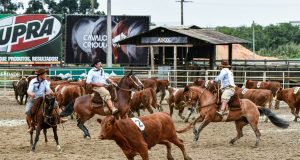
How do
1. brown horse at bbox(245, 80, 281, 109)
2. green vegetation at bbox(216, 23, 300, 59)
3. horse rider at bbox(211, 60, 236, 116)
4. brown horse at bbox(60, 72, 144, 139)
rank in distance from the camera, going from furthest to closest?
1. green vegetation at bbox(216, 23, 300, 59)
2. brown horse at bbox(245, 80, 281, 109)
3. brown horse at bbox(60, 72, 144, 139)
4. horse rider at bbox(211, 60, 236, 116)

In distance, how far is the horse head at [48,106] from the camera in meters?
13.5

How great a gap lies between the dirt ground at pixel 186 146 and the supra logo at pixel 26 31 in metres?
25.8

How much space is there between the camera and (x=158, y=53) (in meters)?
42.8

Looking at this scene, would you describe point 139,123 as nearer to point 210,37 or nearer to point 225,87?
point 225,87

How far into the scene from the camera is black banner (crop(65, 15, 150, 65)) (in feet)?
145

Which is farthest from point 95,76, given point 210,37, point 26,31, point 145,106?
point 26,31

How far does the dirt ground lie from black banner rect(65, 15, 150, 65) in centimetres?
2483

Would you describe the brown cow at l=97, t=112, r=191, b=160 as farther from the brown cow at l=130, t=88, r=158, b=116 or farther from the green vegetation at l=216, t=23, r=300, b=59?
the green vegetation at l=216, t=23, r=300, b=59

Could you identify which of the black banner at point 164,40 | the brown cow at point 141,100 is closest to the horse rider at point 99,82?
the brown cow at point 141,100

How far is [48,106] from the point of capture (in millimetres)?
13523

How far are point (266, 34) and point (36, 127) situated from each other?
233 feet

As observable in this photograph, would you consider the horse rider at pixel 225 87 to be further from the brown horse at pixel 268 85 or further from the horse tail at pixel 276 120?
the brown horse at pixel 268 85

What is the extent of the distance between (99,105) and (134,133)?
633cm

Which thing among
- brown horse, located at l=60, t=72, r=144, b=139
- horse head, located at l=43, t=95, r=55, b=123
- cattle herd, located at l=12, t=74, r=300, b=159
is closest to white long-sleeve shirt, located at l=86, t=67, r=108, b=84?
cattle herd, located at l=12, t=74, r=300, b=159
